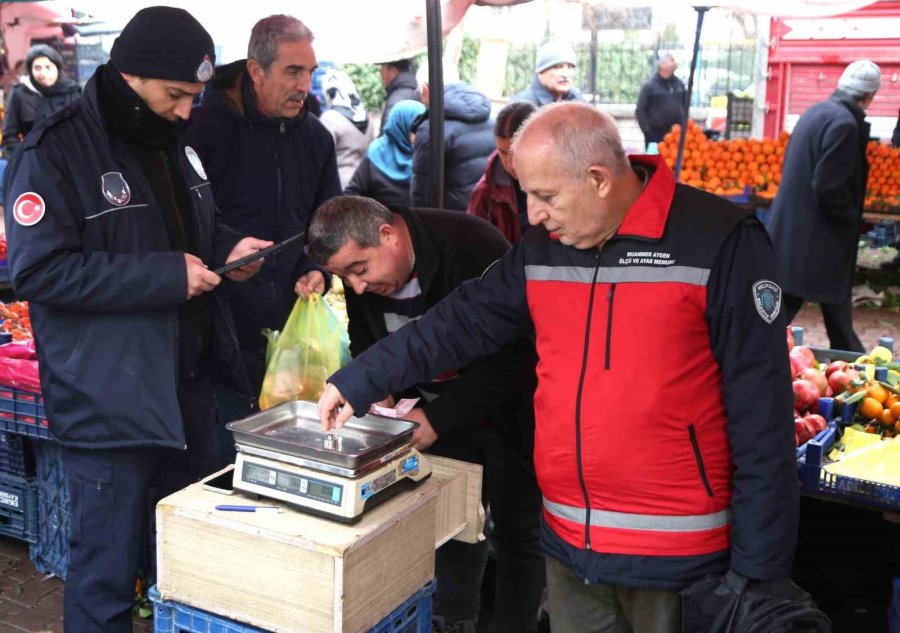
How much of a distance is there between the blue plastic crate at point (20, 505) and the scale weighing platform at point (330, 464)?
6.77ft

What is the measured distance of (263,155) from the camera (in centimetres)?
346

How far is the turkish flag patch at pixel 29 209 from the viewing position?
A: 2.41 m

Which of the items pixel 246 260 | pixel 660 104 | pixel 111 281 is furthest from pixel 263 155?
pixel 660 104

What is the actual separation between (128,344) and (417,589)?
39.7 inches

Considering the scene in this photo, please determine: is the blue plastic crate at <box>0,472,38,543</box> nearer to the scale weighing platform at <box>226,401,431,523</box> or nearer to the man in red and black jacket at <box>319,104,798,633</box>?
the scale weighing platform at <box>226,401,431,523</box>

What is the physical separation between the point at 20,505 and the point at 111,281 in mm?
1917

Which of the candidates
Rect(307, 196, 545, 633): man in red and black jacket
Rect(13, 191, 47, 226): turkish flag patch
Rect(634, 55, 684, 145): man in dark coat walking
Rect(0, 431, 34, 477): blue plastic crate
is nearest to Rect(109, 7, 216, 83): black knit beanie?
Rect(13, 191, 47, 226): turkish flag patch

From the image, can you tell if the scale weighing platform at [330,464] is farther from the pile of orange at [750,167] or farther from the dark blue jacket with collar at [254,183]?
the pile of orange at [750,167]

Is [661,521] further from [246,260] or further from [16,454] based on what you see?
[16,454]

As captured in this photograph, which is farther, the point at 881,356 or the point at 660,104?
the point at 660,104

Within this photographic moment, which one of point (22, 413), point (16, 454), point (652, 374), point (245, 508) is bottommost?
point (16, 454)

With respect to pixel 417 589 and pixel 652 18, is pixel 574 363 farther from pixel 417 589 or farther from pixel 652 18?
pixel 652 18

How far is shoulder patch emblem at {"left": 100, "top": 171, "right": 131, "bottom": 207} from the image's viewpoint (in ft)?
8.29

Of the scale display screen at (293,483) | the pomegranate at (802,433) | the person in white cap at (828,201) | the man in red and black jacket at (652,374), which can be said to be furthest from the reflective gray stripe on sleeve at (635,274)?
the person in white cap at (828,201)
